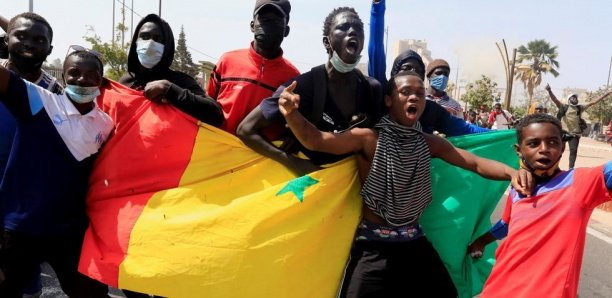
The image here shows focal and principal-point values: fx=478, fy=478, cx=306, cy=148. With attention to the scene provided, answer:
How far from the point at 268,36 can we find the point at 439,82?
6.87ft

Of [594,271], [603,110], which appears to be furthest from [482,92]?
[594,271]

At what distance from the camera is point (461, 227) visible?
2.88 m

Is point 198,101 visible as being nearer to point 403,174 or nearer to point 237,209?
point 237,209

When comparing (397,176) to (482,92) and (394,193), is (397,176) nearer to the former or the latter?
(394,193)

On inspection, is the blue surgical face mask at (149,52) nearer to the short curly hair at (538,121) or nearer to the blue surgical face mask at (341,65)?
the blue surgical face mask at (341,65)

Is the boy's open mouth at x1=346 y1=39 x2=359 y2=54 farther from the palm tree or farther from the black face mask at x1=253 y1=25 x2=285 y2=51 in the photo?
the palm tree

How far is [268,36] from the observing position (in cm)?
312

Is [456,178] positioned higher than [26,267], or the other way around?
[456,178]

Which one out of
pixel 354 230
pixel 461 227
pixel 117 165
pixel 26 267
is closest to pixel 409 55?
pixel 461 227

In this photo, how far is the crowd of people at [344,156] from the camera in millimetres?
2213

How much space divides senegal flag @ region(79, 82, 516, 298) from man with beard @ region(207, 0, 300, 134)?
29cm

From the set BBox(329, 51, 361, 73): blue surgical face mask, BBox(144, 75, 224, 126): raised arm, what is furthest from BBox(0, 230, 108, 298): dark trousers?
BBox(329, 51, 361, 73): blue surgical face mask

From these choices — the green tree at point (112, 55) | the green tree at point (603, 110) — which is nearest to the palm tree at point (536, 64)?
the green tree at point (603, 110)

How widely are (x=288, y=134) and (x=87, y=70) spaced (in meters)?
1.13
